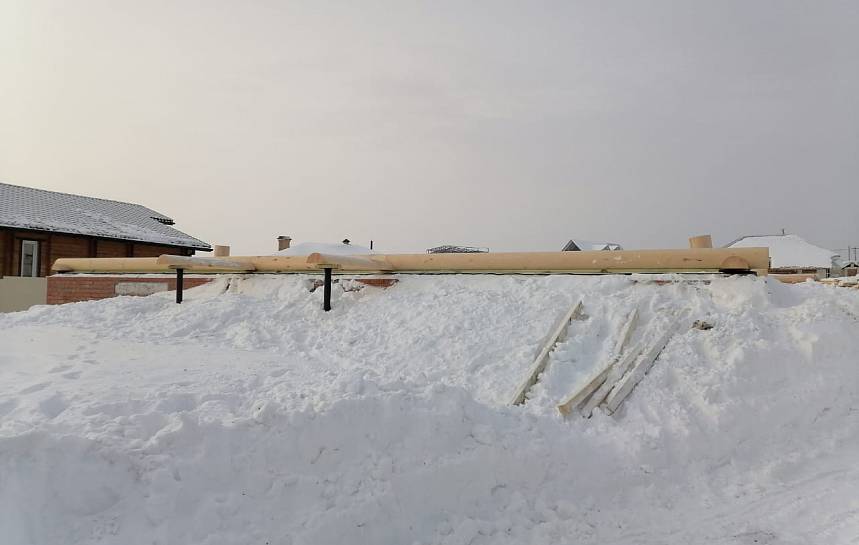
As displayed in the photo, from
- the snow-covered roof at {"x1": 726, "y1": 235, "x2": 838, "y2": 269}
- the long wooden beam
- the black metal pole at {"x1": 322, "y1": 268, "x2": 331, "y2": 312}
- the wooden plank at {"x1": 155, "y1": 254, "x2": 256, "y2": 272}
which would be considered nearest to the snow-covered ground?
the long wooden beam

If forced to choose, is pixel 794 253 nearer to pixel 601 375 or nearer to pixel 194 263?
pixel 601 375

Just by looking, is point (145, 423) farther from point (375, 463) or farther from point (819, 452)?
point (819, 452)

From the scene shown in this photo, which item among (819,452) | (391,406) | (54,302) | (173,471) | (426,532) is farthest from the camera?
(54,302)

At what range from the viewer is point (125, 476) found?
Result: 3.18m

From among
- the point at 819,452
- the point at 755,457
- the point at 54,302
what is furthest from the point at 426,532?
the point at 54,302

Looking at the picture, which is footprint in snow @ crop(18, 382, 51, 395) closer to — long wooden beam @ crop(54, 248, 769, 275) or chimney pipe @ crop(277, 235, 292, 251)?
long wooden beam @ crop(54, 248, 769, 275)

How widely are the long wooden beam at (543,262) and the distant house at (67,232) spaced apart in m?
12.5

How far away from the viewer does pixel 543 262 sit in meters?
7.82

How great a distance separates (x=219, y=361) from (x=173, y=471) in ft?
9.60

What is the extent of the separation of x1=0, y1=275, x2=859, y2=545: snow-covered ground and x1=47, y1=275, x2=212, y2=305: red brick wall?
16.3ft

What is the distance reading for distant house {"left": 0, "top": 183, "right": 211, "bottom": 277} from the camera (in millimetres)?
17922

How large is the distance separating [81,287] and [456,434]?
37.9ft

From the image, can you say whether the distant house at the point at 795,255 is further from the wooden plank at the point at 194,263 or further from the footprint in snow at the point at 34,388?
the footprint in snow at the point at 34,388

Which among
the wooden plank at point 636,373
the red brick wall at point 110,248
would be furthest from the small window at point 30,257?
the wooden plank at point 636,373
